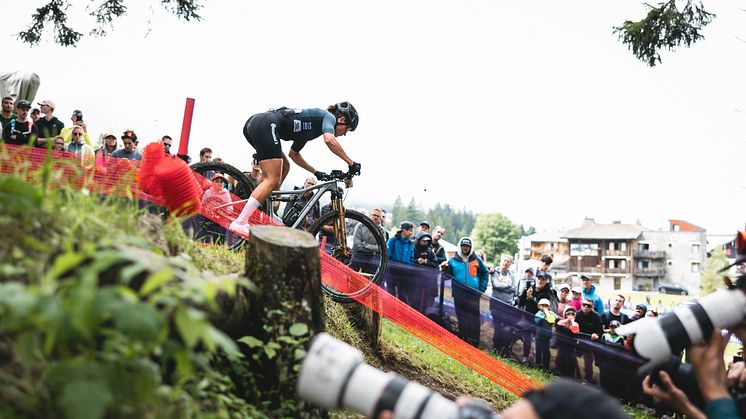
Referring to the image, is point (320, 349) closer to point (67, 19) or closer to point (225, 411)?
point (225, 411)

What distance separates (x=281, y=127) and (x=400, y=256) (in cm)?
388

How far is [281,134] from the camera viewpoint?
19.7 ft

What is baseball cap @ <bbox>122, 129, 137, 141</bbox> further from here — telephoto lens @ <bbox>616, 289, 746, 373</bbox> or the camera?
telephoto lens @ <bbox>616, 289, 746, 373</bbox>

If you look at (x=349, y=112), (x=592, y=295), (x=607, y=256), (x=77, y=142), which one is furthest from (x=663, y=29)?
(x=607, y=256)

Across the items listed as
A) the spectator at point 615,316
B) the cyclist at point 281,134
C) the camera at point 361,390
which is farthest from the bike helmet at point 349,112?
the spectator at point 615,316

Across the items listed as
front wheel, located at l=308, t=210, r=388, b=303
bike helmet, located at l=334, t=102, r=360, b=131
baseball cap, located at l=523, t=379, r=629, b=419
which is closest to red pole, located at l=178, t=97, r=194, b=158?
bike helmet, located at l=334, t=102, r=360, b=131

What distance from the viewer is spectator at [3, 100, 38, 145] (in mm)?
7926

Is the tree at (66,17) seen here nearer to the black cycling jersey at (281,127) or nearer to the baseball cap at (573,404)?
the black cycling jersey at (281,127)

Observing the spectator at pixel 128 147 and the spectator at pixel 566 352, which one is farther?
the spectator at pixel 566 352

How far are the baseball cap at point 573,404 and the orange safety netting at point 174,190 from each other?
2.34m

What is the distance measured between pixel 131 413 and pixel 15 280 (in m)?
0.67

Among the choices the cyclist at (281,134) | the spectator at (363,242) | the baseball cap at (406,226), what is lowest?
the spectator at (363,242)

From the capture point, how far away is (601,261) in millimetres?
101562

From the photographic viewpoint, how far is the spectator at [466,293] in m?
9.04
